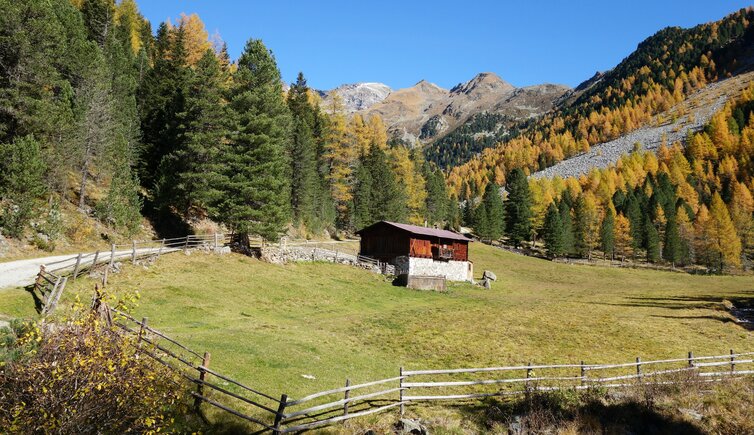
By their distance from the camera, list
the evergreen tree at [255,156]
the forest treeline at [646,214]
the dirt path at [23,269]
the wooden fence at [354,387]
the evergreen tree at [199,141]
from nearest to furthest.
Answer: the wooden fence at [354,387] < the dirt path at [23,269] < the evergreen tree at [255,156] < the evergreen tree at [199,141] < the forest treeline at [646,214]

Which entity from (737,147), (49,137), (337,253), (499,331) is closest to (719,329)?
(499,331)

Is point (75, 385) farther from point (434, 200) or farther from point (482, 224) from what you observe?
point (434, 200)

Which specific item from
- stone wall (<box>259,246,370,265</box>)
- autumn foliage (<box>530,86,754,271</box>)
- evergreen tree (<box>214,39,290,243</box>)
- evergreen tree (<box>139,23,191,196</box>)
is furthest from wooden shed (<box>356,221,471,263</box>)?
autumn foliage (<box>530,86,754,271</box>)

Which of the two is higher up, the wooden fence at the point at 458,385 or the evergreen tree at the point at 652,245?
the evergreen tree at the point at 652,245

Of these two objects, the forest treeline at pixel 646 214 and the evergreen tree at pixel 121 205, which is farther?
the forest treeline at pixel 646 214

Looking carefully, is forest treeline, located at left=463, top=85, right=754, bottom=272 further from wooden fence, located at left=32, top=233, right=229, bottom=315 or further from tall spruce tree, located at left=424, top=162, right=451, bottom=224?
wooden fence, located at left=32, top=233, right=229, bottom=315

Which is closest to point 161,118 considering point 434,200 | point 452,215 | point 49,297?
point 49,297

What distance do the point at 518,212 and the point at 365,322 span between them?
78.2m

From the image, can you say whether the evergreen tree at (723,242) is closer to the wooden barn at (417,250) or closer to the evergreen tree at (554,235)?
the evergreen tree at (554,235)

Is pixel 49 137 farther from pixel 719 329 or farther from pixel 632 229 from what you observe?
pixel 632 229

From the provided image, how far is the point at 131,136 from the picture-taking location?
47.6m

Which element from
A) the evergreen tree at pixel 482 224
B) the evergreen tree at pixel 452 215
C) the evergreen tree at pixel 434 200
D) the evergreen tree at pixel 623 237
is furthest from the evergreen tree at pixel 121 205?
the evergreen tree at pixel 623 237

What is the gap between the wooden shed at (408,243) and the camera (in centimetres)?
5116

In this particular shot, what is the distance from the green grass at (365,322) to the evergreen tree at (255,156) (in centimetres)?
382
